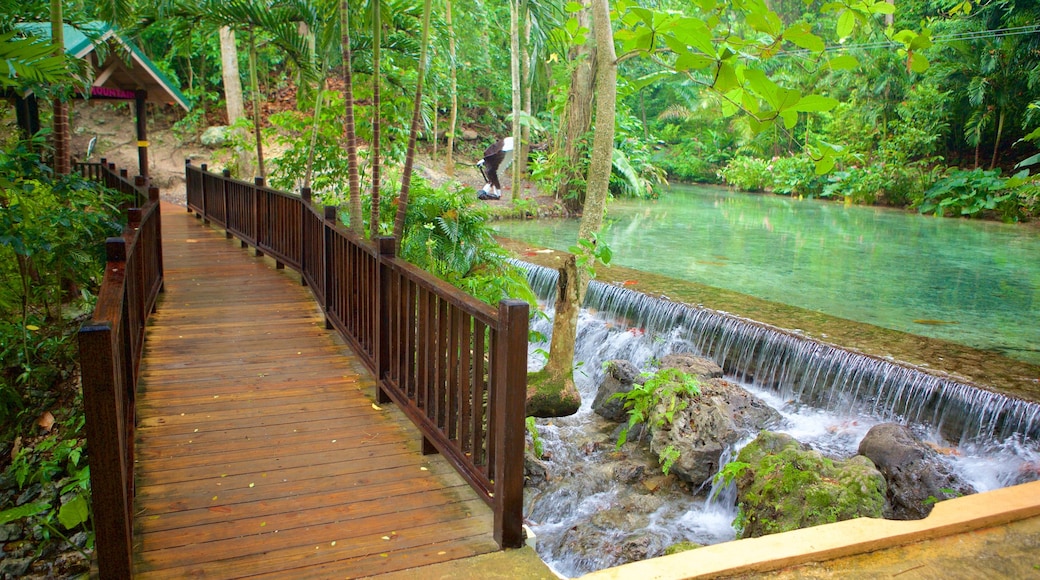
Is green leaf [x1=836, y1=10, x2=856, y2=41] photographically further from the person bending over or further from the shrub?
the shrub

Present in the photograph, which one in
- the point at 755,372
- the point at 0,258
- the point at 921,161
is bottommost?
the point at 755,372

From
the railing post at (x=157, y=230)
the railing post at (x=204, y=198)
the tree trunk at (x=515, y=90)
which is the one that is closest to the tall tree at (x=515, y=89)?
the tree trunk at (x=515, y=90)

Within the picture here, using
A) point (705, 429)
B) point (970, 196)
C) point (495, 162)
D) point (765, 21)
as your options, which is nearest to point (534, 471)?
point (705, 429)

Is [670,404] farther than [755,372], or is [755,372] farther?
[755,372]

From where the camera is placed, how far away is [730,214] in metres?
22.1

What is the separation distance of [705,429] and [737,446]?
37 cm

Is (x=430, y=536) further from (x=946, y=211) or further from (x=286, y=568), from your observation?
(x=946, y=211)

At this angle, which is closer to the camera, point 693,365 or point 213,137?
point 693,365

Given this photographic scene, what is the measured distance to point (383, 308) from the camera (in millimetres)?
4730

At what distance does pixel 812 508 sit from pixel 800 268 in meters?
8.70

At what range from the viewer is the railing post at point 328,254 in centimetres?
638

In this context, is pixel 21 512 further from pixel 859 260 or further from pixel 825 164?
pixel 859 260

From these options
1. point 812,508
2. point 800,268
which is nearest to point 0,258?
point 812,508

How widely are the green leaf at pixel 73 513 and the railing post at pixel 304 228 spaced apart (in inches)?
161
